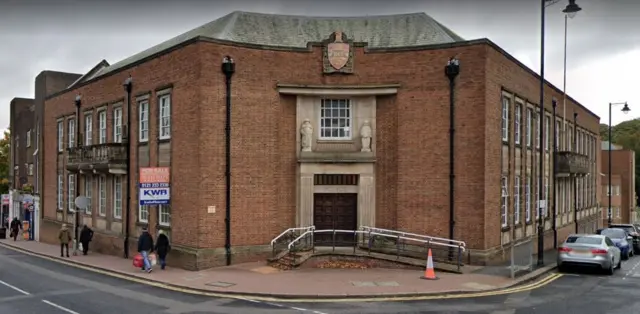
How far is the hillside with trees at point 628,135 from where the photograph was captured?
112900mm

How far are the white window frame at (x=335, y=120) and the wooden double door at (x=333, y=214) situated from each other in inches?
88.7

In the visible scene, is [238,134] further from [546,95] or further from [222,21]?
[546,95]

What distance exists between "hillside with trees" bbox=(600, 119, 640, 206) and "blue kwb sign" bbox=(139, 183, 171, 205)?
102483 mm

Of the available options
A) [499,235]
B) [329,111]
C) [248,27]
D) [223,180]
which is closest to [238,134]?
[223,180]

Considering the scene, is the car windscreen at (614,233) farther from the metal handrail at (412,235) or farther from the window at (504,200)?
the metal handrail at (412,235)

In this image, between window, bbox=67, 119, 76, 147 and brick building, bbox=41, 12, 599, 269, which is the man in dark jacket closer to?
brick building, bbox=41, 12, 599, 269

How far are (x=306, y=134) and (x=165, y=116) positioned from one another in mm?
5684

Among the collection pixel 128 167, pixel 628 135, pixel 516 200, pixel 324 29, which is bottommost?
pixel 516 200

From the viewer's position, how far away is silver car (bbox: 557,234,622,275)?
Answer: 2166 centimetres

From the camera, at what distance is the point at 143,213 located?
26047 millimetres

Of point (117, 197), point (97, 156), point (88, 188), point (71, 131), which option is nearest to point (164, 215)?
point (117, 197)

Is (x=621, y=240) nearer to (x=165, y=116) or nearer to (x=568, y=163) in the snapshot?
(x=568, y=163)

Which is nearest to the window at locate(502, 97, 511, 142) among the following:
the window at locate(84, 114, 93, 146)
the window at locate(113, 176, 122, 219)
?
the window at locate(113, 176, 122, 219)

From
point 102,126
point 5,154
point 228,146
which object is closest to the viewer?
point 228,146
